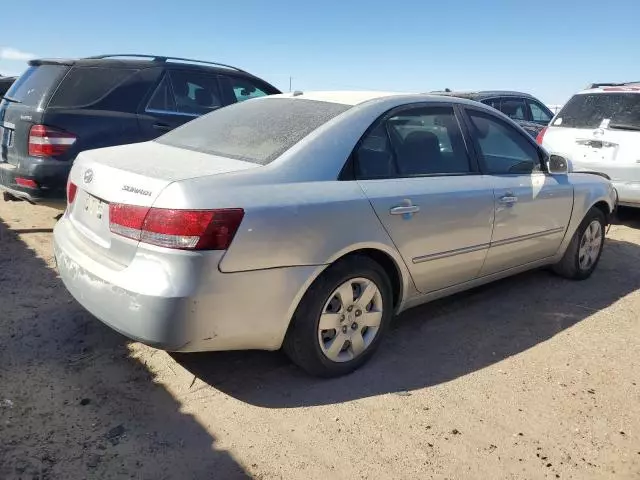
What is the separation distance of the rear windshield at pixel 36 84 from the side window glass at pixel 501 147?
12.4 feet

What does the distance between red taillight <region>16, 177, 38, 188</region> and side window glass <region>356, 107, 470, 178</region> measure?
10.8 ft

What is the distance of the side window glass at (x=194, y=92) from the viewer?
19.6 feet

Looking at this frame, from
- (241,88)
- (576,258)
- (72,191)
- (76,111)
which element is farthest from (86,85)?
(576,258)

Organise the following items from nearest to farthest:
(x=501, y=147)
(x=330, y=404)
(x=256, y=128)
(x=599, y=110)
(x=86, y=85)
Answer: (x=330, y=404)
(x=256, y=128)
(x=501, y=147)
(x=86, y=85)
(x=599, y=110)

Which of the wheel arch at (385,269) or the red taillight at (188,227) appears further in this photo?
the wheel arch at (385,269)

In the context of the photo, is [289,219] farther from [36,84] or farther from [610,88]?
[610,88]

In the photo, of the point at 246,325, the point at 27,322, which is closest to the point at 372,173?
the point at 246,325

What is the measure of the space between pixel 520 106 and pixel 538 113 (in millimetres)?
696

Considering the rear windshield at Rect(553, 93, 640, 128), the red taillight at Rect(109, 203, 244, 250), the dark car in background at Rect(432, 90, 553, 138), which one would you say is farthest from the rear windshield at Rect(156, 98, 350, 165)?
the dark car in background at Rect(432, 90, 553, 138)

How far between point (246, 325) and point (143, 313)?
18.5 inches

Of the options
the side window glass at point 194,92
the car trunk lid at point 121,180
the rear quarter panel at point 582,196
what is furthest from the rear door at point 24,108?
the rear quarter panel at point 582,196

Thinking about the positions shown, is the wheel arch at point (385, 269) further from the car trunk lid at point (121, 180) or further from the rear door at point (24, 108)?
the rear door at point (24, 108)

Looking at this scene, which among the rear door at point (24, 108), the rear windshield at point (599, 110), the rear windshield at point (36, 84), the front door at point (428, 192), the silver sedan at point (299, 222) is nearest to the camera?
the silver sedan at point (299, 222)

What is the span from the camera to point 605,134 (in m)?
6.85
